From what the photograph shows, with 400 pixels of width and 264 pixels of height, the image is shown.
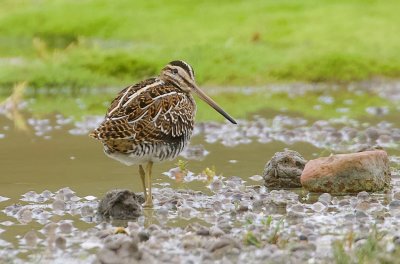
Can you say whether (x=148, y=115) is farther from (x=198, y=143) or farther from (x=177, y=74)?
(x=198, y=143)

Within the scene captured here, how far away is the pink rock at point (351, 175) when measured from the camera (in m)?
12.7

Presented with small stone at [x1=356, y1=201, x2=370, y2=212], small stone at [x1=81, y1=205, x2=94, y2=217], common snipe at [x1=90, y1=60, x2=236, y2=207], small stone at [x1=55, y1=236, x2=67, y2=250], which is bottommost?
small stone at [x1=55, y1=236, x2=67, y2=250]

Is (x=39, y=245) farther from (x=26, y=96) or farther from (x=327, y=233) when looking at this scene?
(x=26, y=96)

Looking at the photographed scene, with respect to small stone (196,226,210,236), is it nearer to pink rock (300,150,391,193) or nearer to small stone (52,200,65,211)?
small stone (52,200,65,211)

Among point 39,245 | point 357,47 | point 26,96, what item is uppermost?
point 357,47

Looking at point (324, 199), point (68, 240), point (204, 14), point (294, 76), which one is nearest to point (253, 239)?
point (68, 240)

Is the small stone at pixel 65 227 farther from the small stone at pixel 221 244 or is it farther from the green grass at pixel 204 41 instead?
the green grass at pixel 204 41

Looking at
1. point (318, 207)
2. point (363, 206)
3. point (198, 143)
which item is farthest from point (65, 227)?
point (198, 143)

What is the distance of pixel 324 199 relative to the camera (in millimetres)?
12078

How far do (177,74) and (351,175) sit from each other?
8.32 feet

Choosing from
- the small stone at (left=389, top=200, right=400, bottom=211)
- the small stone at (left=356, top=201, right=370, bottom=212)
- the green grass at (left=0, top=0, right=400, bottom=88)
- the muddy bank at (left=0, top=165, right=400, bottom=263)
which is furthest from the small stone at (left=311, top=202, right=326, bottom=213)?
the green grass at (left=0, top=0, right=400, bottom=88)

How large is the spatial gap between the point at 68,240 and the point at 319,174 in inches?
154

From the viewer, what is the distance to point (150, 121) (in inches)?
468

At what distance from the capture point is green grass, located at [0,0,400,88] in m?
28.1
